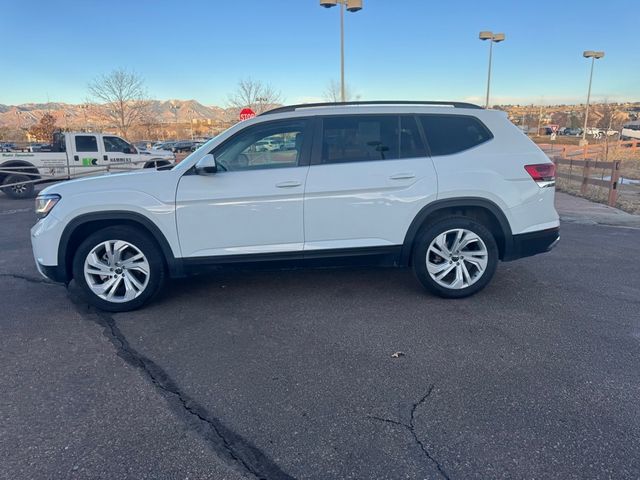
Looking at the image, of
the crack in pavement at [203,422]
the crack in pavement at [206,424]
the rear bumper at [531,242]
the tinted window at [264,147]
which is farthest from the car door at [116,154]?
the rear bumper at [531,242]

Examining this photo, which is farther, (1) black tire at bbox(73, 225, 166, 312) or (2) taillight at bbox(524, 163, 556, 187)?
(2) taillight at bbox(524, 163, 556, 187)

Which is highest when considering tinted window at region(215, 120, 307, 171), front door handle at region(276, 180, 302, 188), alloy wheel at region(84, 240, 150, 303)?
tinted window at region(215, 120, 307, 171)

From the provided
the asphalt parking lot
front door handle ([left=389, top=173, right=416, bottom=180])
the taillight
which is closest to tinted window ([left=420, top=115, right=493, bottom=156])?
front door handle ([left=389, top=173, right=416, bottom=180])

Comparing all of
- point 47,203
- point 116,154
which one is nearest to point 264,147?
point 47,203

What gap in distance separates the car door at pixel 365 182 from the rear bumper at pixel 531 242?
1.03 metres

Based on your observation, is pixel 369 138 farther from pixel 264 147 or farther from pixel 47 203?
pixel 47 203

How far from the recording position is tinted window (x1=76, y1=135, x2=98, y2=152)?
13297mm

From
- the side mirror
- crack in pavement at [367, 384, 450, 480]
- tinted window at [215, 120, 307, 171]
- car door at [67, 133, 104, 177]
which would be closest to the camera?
crack in pavement at [367, 384, 450, 480]

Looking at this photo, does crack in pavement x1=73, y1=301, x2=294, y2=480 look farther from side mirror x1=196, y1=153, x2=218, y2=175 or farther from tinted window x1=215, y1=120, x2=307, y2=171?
tinted window x1=215, y1=120, x2=307, y2=171

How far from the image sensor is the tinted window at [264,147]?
408cm

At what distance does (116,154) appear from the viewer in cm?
1405

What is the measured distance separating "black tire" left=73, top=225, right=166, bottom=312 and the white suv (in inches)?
0.4

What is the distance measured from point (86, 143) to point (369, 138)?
12.2 meters

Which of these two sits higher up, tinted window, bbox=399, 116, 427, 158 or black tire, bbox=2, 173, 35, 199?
tinted window, bbox=399, 116, 427, 158
